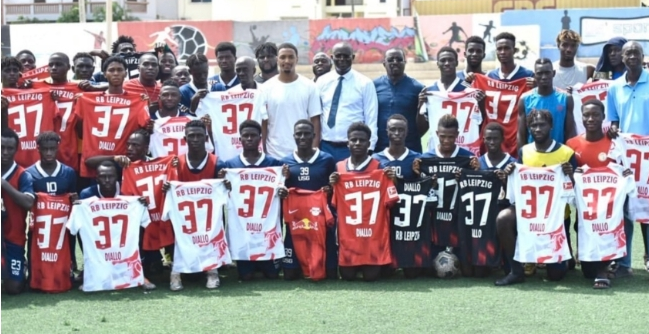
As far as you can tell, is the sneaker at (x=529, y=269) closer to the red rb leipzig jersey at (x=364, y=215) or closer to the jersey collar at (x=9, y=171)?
the red rb leipzig jersey at (x=364, y=215)

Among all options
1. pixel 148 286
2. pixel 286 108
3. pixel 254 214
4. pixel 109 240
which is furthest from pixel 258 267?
pixel 286 108

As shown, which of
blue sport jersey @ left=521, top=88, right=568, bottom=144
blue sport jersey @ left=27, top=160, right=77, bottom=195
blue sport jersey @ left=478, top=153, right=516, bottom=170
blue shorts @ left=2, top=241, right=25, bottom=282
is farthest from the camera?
blue sport jersey @ left=521, top=88, right=568, bottom=144

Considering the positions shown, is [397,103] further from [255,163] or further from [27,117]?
[27,117]

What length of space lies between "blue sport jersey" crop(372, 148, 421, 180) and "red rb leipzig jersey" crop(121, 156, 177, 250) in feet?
5.98

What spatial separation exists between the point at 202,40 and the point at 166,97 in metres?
31.5

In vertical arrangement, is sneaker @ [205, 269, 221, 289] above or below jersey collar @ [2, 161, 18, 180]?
below

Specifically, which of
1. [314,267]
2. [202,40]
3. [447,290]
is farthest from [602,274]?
[202,40]

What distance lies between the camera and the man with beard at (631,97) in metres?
8.64

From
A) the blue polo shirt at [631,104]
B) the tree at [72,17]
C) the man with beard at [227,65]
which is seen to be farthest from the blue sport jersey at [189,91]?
the tree at [72,17]

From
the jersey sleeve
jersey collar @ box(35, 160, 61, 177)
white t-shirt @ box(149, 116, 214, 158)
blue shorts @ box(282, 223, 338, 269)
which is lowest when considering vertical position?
blue shorts @ box(282, 223, 338, 269)

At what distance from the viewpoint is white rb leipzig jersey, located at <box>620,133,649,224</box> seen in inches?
334

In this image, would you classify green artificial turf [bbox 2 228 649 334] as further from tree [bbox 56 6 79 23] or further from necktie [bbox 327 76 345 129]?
tree [bbox 56 6 79 23]

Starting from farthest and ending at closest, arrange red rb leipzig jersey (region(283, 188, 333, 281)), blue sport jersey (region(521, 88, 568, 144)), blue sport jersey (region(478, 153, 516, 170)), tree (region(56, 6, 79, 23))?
1. tree (region(56, 6, 79, 23))
2. blue sport jersey (region(521, 88, 568, 144))
3. red rb leipzig jersey (region(283, 188, 333, 281))
4. blue sport jersey (region(478, 153, 516, 170))

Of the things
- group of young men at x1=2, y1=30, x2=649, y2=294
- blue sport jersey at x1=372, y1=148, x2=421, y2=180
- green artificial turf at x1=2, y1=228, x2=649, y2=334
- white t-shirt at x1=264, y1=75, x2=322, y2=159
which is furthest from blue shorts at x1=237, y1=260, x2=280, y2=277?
blue sport jersey at x1=372, y1=148, x2=421, y2=180
